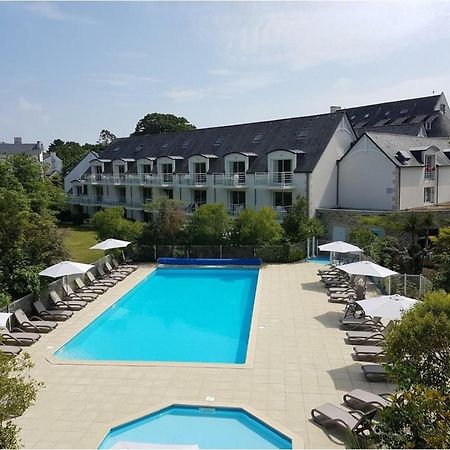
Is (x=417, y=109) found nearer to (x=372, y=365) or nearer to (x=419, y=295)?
(x=419, y=295)

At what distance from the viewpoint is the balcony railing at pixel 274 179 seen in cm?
3216

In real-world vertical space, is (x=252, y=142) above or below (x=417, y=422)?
above

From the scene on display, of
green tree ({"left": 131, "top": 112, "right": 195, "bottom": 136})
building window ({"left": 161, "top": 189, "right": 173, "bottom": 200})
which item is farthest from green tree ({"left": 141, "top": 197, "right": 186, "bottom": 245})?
green tree ({"left": 131, "top": 112, "right": 195, "bottom": 136})

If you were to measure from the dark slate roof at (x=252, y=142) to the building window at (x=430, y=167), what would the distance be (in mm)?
7251

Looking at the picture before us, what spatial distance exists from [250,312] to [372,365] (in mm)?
7776

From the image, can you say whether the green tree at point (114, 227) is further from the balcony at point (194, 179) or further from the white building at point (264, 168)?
the balcony at point (194, 179)

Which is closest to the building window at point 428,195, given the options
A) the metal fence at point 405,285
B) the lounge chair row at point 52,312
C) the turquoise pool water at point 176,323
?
the metal fence at point 405,285

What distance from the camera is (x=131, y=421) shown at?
977 cm

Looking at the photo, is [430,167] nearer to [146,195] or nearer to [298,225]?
[298,225]

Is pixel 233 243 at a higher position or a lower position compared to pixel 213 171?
lower

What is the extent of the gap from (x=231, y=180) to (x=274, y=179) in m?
3.70

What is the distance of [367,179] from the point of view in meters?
31.5

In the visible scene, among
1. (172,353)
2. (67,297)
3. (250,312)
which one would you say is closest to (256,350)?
(172,353)

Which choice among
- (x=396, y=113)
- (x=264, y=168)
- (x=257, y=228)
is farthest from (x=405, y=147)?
(x=396, y=113)
